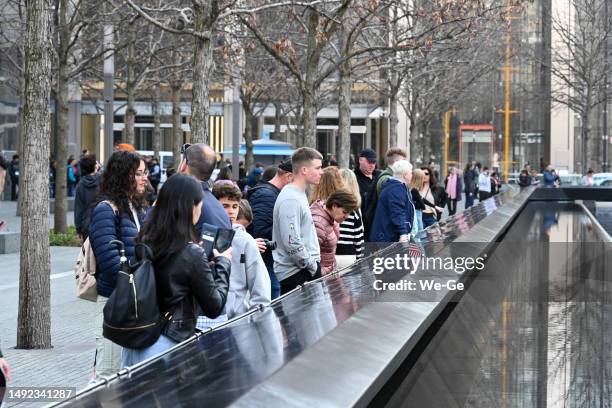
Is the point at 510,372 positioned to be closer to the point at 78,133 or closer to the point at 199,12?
the point at 199,12

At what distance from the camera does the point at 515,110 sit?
269ft

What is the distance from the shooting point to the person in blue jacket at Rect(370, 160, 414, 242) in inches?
491

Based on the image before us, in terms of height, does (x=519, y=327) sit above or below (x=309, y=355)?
below

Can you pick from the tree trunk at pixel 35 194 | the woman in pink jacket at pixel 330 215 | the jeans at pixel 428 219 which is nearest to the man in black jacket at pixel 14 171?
the jeans at pixel 428 219

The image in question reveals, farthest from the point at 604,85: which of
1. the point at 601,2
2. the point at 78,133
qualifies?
A: the point at 78,133

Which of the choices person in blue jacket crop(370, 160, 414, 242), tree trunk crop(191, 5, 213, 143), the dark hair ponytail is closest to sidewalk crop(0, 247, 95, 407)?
the dark hair ponytail

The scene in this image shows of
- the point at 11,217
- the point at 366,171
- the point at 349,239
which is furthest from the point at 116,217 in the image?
the point at 11,217

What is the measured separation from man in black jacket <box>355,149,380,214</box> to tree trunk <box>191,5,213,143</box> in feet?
8.06

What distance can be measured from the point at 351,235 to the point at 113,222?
4.64 metres

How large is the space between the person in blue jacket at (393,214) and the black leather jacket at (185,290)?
6.90 metres

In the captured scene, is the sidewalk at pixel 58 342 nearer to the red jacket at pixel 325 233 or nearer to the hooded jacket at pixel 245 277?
the hooded jacket at pixel 245 277

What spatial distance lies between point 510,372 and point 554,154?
70.1 meters

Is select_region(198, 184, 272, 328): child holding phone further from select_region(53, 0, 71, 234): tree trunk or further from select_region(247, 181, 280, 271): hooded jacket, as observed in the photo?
select_region(53, 0, 71, 234): tree trunk

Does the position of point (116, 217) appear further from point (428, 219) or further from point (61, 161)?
point (61, 161)
